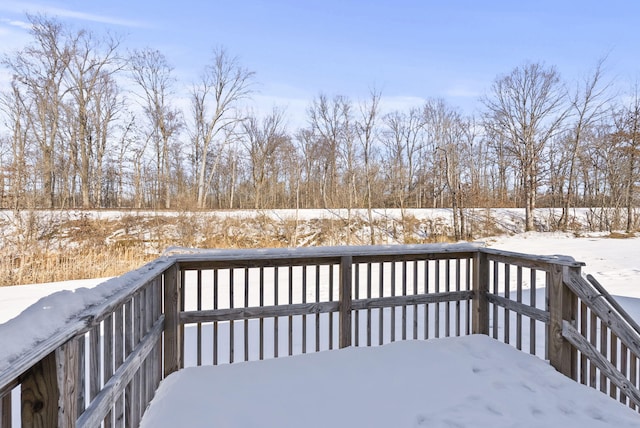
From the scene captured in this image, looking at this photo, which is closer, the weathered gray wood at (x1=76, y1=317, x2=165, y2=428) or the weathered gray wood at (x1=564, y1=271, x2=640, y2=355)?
the weathered gray wood at (x1=76, y1=317, x2=165, y2=428)

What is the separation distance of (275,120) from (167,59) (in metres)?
7.31

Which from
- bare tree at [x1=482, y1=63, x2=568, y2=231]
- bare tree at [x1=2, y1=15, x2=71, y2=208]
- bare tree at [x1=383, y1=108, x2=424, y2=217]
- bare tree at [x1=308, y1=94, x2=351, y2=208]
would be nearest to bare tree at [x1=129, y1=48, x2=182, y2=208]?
bare tree at [x1=2, y1=15, x2=71, y2=208]

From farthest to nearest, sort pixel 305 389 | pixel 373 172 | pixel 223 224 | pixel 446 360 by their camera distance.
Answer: pixel 373 172
pixel 223 224
pixel 446 360
pixel 305 389

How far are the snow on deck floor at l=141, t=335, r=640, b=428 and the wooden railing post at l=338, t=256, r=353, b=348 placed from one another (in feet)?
0.46

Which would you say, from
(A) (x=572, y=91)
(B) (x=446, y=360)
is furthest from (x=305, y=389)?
(A) (x=572, y=91)

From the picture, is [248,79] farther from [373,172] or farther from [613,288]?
[613,288]

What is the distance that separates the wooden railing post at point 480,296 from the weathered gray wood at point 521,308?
2.9 inches

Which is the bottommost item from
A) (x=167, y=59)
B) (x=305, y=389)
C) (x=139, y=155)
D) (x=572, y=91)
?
(x=305, y=389)

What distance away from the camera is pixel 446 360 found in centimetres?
265

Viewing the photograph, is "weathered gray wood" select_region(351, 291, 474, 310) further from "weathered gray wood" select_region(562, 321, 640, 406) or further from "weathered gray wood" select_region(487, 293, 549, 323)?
"weathered gray wood" select_region(562, 321, 640, 406)

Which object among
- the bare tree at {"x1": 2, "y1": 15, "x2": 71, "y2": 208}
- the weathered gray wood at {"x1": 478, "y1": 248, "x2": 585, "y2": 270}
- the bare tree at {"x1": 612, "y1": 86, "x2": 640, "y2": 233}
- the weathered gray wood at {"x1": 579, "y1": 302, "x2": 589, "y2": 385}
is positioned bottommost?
the weathered gray wood at {"x1": 579, "y1": 302, "x2": 589, "y2": 385}

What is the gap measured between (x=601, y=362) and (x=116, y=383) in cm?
278

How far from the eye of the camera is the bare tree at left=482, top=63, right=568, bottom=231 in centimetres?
1620

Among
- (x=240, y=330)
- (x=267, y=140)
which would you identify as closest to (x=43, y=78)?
(x=267, y=140)
